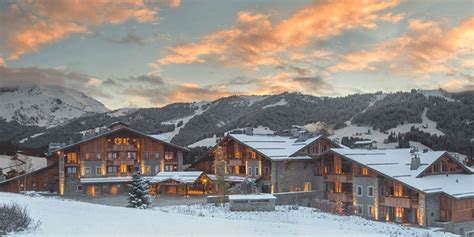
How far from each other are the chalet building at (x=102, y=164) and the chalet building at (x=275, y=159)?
9388 millimetres

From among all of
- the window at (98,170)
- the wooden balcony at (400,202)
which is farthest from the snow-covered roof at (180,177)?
the wooden balcony at (400,202)

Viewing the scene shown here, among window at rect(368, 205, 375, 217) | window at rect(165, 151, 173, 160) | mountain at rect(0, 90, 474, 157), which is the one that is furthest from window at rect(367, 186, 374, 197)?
mountain at rect(0, 90, 474, 157)

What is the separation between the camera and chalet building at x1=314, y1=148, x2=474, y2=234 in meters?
48.8

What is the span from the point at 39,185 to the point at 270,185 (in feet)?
109

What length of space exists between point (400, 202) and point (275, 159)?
51.6 ft

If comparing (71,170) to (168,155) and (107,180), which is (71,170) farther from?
(168,155)

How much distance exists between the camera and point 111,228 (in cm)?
2569

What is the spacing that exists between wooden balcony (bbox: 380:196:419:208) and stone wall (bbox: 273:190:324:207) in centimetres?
991

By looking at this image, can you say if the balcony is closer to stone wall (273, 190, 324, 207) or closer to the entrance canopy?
the entrance canopy

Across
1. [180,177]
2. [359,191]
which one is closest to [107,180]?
[180,177]

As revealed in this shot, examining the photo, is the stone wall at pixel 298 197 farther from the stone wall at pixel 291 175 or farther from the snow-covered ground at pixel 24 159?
the snow-covered ground at pixel 24 159

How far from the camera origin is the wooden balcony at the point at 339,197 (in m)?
57.4

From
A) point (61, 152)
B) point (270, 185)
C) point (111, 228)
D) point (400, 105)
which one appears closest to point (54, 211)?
point (111, 228)

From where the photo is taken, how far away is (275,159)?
198 ft
